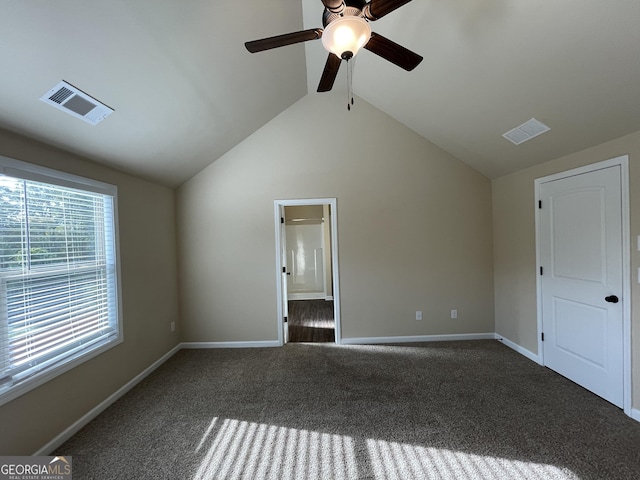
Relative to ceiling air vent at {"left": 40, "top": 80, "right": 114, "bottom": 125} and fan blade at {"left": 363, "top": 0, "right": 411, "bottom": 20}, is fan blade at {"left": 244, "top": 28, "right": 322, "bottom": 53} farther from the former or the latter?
ceiling air vent at {"left": 40, "top": 80, "right": 114, "bottom": 125}

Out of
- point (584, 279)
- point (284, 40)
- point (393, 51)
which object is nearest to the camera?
point (284, 40)

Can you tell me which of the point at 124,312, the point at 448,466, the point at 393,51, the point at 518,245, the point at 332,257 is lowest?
the point at 448,466

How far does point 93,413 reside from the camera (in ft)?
7.23

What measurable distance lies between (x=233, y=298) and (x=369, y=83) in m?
3.21

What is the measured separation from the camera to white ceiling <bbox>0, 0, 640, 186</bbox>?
1462mm

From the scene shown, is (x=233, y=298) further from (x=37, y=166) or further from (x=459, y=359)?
(x=459, y=359)

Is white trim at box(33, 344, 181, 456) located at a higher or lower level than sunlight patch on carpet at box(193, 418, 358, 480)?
higher

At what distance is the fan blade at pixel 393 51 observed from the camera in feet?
4.66

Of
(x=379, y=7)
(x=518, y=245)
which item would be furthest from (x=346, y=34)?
(x=518, y=245)

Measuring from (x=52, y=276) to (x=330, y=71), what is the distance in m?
2.47

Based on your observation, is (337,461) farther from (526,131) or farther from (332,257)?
(526,131)

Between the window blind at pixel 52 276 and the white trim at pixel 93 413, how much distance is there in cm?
50

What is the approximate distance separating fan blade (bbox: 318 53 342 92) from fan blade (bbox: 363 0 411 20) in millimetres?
245

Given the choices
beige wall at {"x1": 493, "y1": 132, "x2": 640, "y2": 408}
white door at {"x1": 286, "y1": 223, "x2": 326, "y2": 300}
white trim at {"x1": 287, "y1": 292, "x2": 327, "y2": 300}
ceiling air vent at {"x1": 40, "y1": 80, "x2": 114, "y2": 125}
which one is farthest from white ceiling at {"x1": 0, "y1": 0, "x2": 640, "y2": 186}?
white trim at {"x1": 287, "y1": 292, "x2": 327, "y2": 300}
